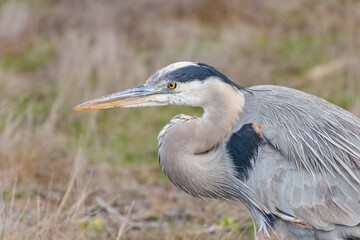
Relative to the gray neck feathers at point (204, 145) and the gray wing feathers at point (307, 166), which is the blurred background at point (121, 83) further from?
the gray wing feathers at point (307, 166)

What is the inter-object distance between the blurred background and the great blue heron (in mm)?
523

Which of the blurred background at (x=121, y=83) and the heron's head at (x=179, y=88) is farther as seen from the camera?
the blurred background at (x=121, y=83)

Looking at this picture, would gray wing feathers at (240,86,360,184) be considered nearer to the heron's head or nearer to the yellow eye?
the heron's head

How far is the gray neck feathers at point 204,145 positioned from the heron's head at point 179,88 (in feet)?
0.11

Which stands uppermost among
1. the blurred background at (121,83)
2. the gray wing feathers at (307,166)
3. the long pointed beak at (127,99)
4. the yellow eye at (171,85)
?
the yellow eye at (171,85)

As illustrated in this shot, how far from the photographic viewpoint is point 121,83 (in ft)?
24.7

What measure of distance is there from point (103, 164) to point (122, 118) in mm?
1369

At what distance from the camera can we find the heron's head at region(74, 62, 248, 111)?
3.19 meters

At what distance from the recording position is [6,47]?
936cm

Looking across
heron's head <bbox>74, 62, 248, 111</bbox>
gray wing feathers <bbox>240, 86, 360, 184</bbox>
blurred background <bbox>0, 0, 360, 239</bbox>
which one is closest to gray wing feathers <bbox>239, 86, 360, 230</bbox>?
gray wing feathers <bbox>240, 86, 360, 184</bbox>

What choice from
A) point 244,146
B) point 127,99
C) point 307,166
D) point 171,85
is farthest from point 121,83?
point 307,166

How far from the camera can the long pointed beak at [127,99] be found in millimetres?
3281

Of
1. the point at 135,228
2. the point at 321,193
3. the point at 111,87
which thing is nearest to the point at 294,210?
the point at 321,193

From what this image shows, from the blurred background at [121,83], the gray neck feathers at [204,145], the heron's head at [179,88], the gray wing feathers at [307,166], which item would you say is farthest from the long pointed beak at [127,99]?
the gray wing feathers at [307,166]
